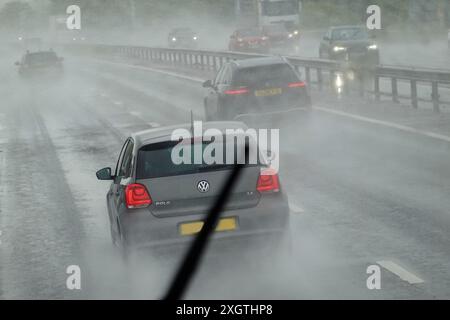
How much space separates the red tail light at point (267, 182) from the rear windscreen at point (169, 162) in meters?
0.12

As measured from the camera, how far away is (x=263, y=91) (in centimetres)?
2262

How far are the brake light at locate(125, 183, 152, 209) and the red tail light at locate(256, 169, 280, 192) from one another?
3.22ft

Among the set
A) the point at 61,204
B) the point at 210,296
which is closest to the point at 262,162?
the point at 210,296

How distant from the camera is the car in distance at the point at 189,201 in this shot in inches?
371

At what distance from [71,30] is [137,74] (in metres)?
71.1

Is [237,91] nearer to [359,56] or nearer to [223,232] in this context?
[223,232]

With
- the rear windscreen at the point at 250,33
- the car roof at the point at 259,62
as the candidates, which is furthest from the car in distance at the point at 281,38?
the car roof at the point at 259,62

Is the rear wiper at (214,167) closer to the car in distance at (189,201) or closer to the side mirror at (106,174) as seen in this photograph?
the car in distance at (189,201)

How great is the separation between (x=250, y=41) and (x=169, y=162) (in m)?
56.5

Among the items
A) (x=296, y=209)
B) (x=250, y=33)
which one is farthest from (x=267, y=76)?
(x=250, y=33)

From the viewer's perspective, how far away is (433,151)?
1919cm

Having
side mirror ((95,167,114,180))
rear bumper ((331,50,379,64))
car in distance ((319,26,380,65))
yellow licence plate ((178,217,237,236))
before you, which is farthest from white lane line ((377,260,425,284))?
rear bumper ((331,50,379,64))

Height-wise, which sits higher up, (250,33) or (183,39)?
(250,33)
